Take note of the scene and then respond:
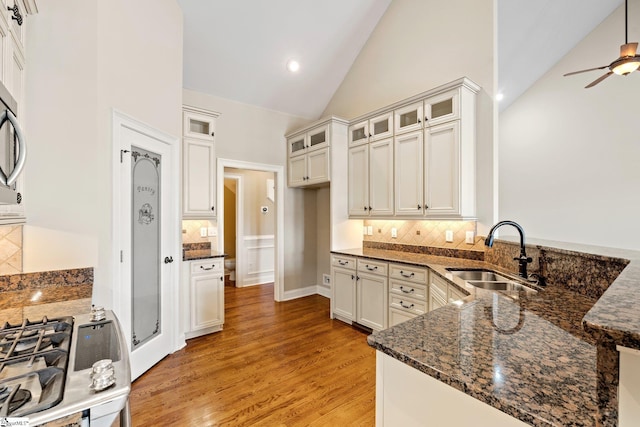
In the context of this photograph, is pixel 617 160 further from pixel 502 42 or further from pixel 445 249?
pixel 445 249

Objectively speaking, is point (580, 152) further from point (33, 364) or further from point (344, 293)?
point (33, 364)

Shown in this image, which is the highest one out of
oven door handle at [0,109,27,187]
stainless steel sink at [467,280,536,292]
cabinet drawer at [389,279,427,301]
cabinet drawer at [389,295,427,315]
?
oven door handle at [0,109,27,187]

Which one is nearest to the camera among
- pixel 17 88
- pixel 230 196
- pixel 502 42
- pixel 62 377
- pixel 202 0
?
pixel 62 377

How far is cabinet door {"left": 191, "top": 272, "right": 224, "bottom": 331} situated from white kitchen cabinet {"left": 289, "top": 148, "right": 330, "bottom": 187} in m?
1.82

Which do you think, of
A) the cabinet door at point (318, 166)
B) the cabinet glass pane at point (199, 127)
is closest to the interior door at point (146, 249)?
the cabinet glass pane at point (199, 127)

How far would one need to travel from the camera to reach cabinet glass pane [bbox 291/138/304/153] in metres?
4.42

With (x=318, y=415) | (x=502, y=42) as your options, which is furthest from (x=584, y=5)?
(x=318, y=415)

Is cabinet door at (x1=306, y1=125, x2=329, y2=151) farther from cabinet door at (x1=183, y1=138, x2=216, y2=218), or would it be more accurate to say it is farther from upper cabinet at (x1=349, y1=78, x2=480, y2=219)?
cabinet door at (x1=183, y1=138, x2=216, y2=218)

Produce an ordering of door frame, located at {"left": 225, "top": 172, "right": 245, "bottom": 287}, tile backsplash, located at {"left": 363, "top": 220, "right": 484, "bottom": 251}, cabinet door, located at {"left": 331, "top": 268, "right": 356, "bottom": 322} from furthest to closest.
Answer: door frame, located at {"left": 225, "top": 172, "right": 245, "bottom": 287} < cabinet door, located at {"left": 331, "top": 268, "right": 356, "bottom": 322} < tile backsplash, located at {"left": 363, "top": 220, "right": 484, "bottom": 251}

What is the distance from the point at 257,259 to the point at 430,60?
4395 mm

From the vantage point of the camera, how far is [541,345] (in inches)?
37.1

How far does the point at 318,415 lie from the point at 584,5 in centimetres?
563

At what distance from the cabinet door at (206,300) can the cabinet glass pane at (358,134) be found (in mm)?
2486

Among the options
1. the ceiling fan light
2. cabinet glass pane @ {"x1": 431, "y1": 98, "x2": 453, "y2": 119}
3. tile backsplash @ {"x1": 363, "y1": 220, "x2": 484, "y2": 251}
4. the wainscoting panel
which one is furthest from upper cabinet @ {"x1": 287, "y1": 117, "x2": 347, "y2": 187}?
the ceiling fan light
